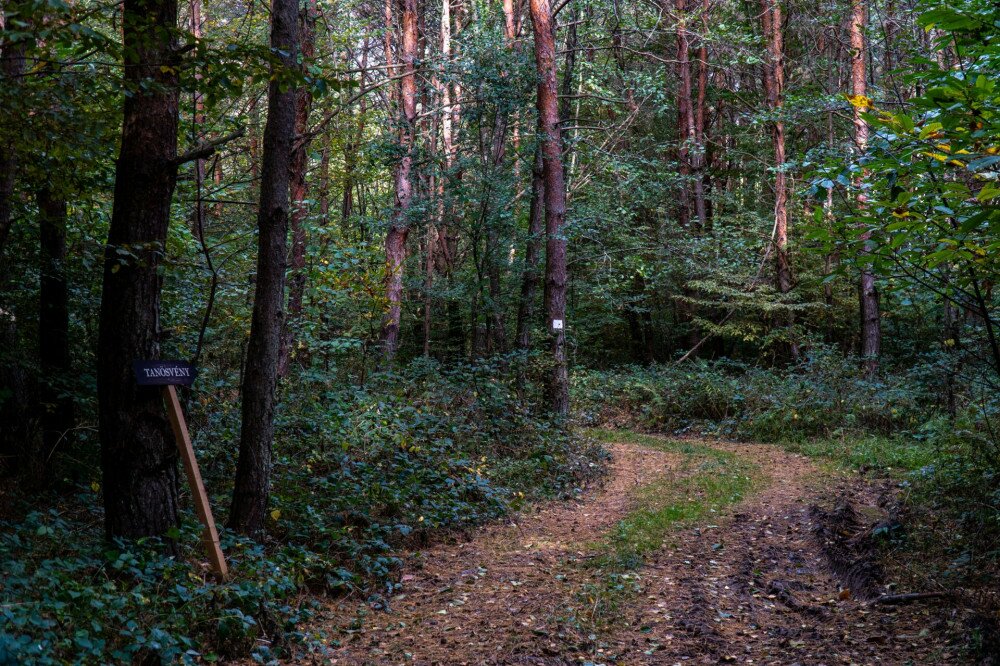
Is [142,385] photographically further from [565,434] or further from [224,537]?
[565,434]

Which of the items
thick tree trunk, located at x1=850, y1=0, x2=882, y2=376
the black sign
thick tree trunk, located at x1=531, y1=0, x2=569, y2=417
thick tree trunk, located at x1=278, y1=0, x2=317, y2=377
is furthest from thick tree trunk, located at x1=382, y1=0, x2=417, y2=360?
thick tree trunk, located at x1=850, y1=0, x2=882, y2=376

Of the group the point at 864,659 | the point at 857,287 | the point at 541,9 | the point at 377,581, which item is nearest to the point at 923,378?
the point at 857,287

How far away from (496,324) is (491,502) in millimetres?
6548

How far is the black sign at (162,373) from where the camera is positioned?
4.77 metres

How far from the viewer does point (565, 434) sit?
11430 mm

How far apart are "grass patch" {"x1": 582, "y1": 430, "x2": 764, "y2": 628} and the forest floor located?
0.08 feet

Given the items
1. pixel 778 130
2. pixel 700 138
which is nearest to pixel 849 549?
pixel 778 130

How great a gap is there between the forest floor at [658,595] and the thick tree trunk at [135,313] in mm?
1618

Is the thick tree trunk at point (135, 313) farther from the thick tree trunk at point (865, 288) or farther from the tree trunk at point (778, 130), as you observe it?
the tree trunk at point (778, 130)

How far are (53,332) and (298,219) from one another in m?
4.38

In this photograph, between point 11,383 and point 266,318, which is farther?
point 11,383

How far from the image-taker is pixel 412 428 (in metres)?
8.47

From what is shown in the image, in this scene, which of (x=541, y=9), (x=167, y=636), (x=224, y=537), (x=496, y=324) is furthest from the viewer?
(x=496, y=324)

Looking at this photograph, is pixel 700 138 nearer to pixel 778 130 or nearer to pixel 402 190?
pixel 778 130
